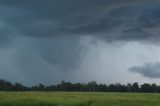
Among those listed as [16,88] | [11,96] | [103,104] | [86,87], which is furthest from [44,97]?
[86,87]

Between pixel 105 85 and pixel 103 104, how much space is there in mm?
63903

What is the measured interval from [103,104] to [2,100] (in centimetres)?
1178

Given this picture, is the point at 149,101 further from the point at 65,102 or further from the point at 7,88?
the point at 7,88

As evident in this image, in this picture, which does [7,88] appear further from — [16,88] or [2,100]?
[2,100]

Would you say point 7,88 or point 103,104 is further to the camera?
point 7,88

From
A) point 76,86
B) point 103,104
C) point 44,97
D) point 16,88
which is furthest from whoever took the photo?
point 76,86

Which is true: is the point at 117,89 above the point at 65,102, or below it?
above

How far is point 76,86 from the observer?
118m

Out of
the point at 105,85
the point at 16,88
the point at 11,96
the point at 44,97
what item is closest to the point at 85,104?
the point at 44,97

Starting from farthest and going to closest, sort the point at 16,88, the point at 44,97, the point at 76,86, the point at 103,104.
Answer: the point at 76,86
the point at 16,88
the point at 44,97
the point at 103,104

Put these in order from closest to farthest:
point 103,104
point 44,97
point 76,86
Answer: point 103,104 → point 44,97 → point 76,86

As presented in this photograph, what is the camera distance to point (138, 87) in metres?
112

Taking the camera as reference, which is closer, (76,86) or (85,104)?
(85,104)

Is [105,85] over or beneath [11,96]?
over
